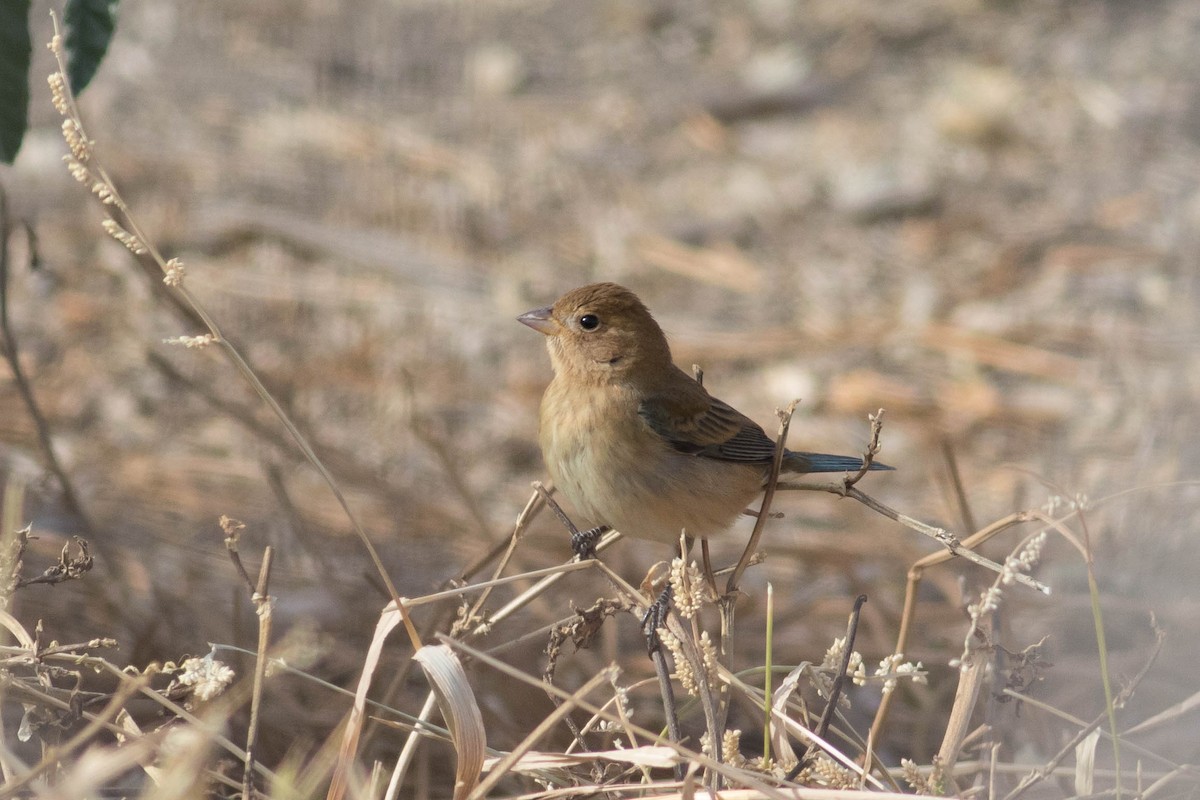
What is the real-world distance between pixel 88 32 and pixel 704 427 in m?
1.82

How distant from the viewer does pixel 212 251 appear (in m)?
6.81

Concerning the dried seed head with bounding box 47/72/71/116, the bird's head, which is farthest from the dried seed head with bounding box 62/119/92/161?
the bird's head

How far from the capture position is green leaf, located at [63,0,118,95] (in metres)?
2.88

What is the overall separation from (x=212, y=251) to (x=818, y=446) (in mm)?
3255

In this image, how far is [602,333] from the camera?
3.78 metres

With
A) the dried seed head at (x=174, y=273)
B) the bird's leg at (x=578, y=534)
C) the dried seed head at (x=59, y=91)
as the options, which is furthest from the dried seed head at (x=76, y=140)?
the bird's leg at (x=578, y=534)

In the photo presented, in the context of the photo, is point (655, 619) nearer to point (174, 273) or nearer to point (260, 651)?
point (260, 651)

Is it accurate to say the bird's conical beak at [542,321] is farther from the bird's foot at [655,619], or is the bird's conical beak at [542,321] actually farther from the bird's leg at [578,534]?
the bird's foot at [655,619]

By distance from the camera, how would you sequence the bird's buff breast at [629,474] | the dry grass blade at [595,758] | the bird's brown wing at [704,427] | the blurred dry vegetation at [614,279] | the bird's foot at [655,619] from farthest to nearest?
the blurred dry vegetation at [614,279]
the bird's brown wing at [704,427]
the bird's buff breast at [629,474]
the bird's foot at [655,619]
the dry grass blade at [595,758]

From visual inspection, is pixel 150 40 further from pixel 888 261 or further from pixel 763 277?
pixel 888 261

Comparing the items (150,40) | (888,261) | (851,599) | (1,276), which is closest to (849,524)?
(851,599)

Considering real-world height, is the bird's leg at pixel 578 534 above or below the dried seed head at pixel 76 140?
below

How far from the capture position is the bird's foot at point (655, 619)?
241 centimetres

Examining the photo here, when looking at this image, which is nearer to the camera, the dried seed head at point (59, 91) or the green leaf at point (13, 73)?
the dried seed head at point (59, 91)
